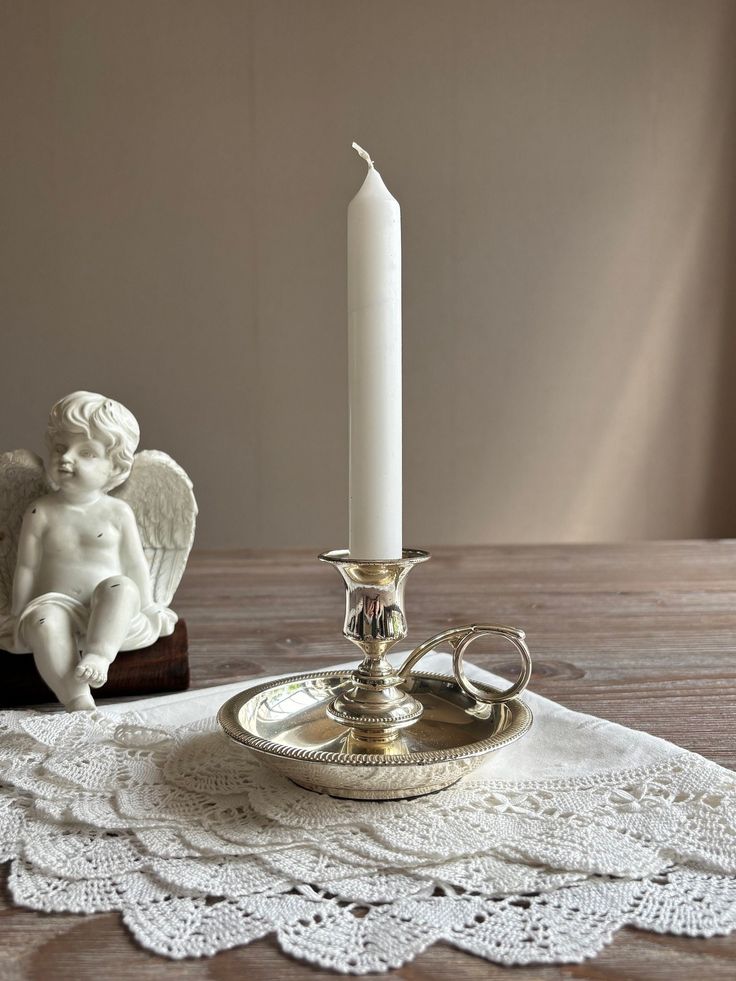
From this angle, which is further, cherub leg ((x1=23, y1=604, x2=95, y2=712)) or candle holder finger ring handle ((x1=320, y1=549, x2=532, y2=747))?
cherub leg ((x1=23, y1=604, x2=95, y2=712))

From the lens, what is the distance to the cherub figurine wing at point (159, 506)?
A: 0.77 m

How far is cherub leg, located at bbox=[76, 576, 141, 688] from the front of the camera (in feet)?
2.05

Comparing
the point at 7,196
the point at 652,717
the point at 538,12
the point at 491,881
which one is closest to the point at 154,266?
the point at 7,196

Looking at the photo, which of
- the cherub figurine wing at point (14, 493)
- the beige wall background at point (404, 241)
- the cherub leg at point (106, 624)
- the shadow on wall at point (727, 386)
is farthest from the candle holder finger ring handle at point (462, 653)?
the shadow on wall at point (727, 386)

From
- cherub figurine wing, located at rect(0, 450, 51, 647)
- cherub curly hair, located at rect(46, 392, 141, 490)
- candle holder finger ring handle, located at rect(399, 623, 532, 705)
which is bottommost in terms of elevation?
candle holder finger ring handle, located at rect(399, 623, 532, 705)

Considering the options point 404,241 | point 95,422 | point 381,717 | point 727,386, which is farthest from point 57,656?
point 727,386

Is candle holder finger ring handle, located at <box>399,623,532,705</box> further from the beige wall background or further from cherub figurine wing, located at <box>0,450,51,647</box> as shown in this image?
the beige wall background

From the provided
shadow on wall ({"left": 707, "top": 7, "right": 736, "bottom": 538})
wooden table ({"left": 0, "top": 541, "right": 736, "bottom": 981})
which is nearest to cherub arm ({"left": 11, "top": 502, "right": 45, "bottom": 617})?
wooden table ({"left": 0, "top": 541, "right": 736, "bottom": 981})

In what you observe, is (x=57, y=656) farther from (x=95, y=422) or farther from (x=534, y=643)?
(x=534, y=643)

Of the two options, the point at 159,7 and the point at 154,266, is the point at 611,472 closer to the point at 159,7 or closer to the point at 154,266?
the point at 154,266

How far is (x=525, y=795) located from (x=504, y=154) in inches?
107

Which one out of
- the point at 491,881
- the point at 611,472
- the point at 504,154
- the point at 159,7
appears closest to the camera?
the point at 491,881

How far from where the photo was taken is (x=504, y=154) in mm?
2863

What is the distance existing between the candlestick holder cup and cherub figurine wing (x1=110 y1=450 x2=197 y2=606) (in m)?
0.27
